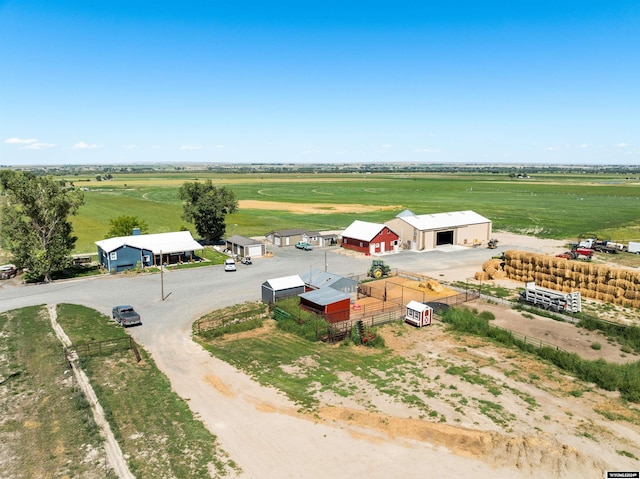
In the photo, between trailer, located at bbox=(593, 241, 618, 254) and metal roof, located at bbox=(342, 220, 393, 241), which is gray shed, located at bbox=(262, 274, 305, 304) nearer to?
metal roof, located at bbox=(342, 220, 393, 241)

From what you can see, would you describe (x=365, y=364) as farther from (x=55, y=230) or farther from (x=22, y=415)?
(x=55, y=230)

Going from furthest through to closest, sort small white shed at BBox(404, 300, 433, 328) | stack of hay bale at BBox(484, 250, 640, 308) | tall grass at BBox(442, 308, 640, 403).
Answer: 1. stack of hay bale at BBox(484, 250, 640, 308)
2. small white shed at BBox(404, 300, 433, 328)
3. tall grass at BBox(442, 308, 640, 403)

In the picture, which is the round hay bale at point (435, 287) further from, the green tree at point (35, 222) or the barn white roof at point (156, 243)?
the green tree at point (35, 222)

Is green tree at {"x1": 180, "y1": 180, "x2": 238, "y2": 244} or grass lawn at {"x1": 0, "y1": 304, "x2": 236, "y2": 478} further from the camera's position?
green tree at {"x1": 180, "y1": 180, "x2": 238, "y2": 244}

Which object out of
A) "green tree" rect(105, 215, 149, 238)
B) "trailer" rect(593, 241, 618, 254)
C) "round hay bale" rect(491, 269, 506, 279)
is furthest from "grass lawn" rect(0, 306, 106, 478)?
"trailer" rect(593, 241, 618, 254)

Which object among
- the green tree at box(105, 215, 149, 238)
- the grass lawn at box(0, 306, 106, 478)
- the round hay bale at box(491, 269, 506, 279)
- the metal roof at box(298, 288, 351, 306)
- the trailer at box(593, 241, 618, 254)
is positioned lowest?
the grass lawn at box(0, 306, 106, 478)

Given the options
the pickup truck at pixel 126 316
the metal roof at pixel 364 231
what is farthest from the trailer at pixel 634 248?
the pickup truck at pixel 126 316

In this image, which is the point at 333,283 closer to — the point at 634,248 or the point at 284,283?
the point at 284,283
